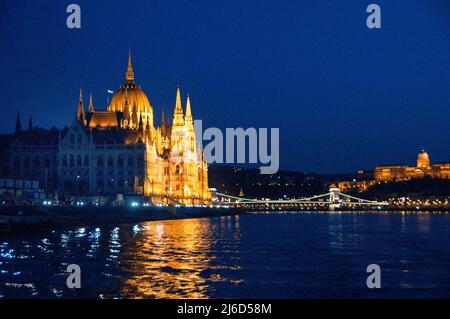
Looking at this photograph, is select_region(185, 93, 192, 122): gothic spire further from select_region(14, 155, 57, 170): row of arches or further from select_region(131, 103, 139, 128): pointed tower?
select_region(14, 155, 57, 170): row of arches

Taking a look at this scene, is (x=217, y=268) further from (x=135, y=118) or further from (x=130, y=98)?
(x=130, y=98)

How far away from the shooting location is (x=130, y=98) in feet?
478

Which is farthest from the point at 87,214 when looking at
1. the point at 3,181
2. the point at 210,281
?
the point at 210,281

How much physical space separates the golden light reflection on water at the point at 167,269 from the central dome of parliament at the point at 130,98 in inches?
3811

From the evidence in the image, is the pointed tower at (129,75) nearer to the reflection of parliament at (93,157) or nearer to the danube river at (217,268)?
the reflection of parliament at (93,157)

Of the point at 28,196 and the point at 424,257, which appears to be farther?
the point at 28,196

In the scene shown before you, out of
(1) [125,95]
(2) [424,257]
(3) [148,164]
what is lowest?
(2) [424,257]

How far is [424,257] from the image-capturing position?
40750 millimetres

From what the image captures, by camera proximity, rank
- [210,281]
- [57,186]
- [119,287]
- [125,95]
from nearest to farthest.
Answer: [119,287]
[210,281]
[57,186]
[125,95]

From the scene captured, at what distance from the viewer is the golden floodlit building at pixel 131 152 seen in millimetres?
120875

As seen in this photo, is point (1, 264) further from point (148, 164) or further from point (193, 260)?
point (148, 164)

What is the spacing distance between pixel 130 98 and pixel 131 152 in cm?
2662
